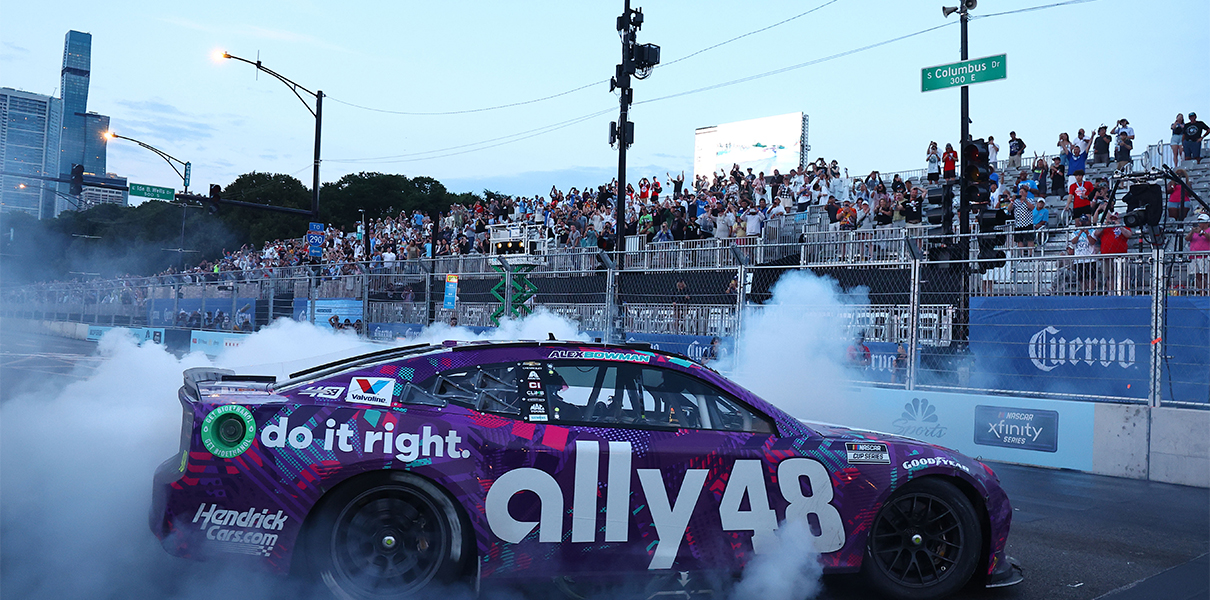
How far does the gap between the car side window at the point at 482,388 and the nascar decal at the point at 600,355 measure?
0.90 feet

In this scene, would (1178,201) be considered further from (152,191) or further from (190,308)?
(152,191)

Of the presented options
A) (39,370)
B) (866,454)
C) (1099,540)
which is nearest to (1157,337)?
(1099,540)

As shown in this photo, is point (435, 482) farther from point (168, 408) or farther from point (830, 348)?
point (830, 348)

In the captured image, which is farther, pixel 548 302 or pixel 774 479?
Result: pixel 548 302

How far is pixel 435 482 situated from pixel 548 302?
1076cm

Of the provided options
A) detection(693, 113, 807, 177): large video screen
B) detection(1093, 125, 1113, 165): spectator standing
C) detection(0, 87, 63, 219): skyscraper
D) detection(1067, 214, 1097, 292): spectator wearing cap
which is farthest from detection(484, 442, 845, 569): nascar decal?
detection(693, 113, 807, 177): large video screen

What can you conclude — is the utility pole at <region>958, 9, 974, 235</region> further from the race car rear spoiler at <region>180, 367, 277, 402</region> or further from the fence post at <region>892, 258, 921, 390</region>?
the race car rear spoiler at <region>180, 367, 277, 402</region>

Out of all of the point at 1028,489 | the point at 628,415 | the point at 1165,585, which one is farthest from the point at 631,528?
the point at 1028,489

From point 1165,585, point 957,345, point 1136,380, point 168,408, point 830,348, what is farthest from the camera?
point 830,348

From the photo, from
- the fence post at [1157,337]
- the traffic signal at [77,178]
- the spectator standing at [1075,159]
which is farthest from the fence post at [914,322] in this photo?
the traffic signal at [77,178]

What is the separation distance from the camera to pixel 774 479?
4.45 metres

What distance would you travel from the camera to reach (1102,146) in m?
19.8

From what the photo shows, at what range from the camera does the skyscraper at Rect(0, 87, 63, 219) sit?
1314 inches

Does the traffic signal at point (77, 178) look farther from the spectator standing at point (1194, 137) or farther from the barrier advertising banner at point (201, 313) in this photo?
the spectator standing at point (1194, 137)
